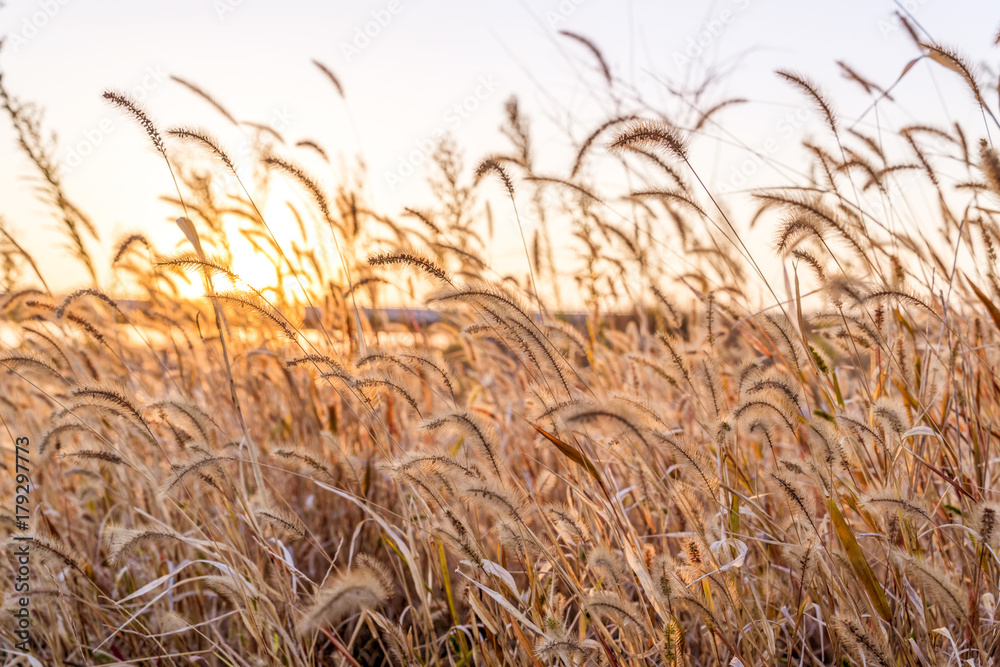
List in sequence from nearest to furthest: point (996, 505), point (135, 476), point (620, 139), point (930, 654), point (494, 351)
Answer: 1. point (996, 505)
2. point (930, 654)
3. point (620, 139)
4. point (135, 476)
5. point (494, 351)

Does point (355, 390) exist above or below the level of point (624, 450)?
above

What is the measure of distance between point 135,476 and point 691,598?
2.13 metres

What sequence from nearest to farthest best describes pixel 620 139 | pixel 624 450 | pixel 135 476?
pixel 620 139, pixel 624 450, pixel 135 476

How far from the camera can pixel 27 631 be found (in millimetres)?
1832

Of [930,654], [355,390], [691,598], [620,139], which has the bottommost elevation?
[930,654]

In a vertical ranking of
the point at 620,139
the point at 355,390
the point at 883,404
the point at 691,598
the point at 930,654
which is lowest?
the point at 930,654

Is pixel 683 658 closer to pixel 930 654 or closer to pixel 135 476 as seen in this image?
pixel 930 654

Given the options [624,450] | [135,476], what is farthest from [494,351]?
[135,476]

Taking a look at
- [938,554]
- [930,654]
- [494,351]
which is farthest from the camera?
[494,351]

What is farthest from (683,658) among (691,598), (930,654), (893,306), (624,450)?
(893,306)

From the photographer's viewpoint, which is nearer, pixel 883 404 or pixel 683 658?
pixel 683 658

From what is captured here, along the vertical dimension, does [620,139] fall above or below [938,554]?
above

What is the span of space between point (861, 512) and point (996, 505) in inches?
14.0

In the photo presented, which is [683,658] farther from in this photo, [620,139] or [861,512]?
[620,139]
